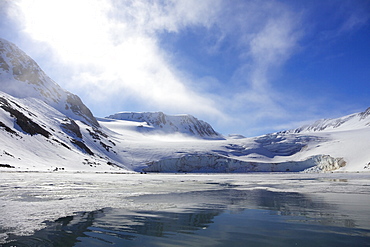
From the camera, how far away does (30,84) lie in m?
113

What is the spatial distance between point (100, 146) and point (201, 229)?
95.6 m

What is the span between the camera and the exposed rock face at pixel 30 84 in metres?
105

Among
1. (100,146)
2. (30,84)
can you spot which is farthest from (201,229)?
(30,84)

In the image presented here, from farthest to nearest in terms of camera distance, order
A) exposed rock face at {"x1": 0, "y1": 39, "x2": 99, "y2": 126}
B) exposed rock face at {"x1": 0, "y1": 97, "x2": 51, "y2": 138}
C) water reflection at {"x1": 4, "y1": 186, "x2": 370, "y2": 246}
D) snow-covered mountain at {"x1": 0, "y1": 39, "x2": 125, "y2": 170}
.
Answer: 1. exposed rock face at {"x1": 0, "y1": 39, "x2": 99, "y2": 126}
2. exposed rock face at {"x1": 0, "y1": 97, "x2": 51, "y2": 138}
3. snow-covered mountain at {"x1": 0, "y1": 39, "x2": 125, "y2": 170}
4. water reflection at {"x1": 4, "y1": 186, "x2": 370, "y2": 246}

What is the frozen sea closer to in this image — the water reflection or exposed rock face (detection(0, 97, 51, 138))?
the water reflection

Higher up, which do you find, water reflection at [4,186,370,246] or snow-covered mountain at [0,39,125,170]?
snow-covered mountain at [0,39,125,170]

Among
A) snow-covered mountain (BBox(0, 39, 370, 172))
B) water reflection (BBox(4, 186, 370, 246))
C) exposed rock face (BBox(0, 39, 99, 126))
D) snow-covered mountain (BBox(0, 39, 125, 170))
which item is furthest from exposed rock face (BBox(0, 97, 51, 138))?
water reflection (BBox(4, 186, 370, 246))

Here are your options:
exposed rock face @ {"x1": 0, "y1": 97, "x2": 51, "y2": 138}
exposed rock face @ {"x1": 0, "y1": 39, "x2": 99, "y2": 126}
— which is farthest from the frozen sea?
exposed rock face @ {"x1": 0, "y1": 39, "x2": 99, "y2": 126}

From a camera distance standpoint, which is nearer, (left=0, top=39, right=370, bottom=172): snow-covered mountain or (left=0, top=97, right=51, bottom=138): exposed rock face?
(left=0, top=39, right=370, bottom=172): snow-covered mountain

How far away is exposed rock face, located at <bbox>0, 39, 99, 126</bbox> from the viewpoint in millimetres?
105062

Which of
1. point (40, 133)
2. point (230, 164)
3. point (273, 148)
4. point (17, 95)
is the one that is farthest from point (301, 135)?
point (17, 95)

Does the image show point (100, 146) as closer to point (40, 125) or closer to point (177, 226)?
point (40, 125)

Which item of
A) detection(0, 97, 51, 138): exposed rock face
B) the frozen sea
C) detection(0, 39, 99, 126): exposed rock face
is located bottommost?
the frozen sea

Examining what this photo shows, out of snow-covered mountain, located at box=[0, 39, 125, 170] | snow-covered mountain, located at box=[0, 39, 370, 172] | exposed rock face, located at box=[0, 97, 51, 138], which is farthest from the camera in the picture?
exposed rock face, located at box=[0, 97, 51, 138]
